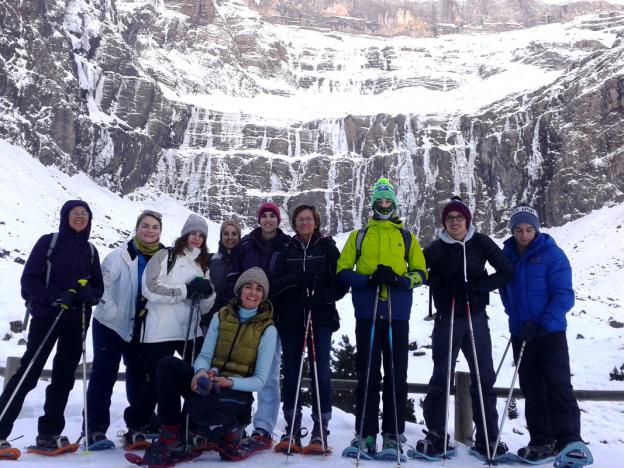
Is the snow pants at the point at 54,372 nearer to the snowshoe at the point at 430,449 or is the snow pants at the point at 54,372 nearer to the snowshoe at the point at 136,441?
the snowshoe at the point at 136,441

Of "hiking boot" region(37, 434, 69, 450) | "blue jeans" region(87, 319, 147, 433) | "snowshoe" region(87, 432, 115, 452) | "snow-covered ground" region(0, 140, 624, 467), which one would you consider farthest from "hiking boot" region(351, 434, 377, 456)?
"hiking boot" region(37, 434, 69, 450)

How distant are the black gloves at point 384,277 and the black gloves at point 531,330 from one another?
3.86 feet

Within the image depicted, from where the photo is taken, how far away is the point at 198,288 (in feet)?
15.9

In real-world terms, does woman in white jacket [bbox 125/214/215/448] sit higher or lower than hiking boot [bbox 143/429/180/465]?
higher

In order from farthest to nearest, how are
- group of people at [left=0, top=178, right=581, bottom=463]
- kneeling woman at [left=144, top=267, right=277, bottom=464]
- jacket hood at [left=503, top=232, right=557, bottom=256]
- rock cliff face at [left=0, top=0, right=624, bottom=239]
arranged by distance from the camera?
1. rock cliff face at [left=0, top=0, right=624, bottom=239]
2. jacket hood at [left=503, top=232, right=557, bottom=256]
3. group of people at [left=0, top=178, right=581, bottom=463]
4. kneeling woman at [left=144, top=267, right=277, bottom=464]

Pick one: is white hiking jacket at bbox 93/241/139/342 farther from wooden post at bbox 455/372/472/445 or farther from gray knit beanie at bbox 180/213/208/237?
wooden post at bbox 455/372/472/445

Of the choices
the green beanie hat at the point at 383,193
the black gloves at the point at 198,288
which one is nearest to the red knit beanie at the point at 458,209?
the green beanie hat at the point at 383,193

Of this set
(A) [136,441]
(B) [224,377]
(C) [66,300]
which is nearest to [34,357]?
(C) [66,300]

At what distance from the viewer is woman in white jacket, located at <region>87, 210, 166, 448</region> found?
199 inches

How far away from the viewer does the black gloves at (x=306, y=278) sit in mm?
5129

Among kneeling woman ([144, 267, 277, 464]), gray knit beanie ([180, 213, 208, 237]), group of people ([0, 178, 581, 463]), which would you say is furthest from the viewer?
gray knit beanie ([180, 213, 208, 237])

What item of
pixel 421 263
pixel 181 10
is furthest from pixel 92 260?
pixel 181 10

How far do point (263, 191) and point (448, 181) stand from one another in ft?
85.9

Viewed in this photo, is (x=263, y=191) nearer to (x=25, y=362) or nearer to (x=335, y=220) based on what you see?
(x=335, y=220)
